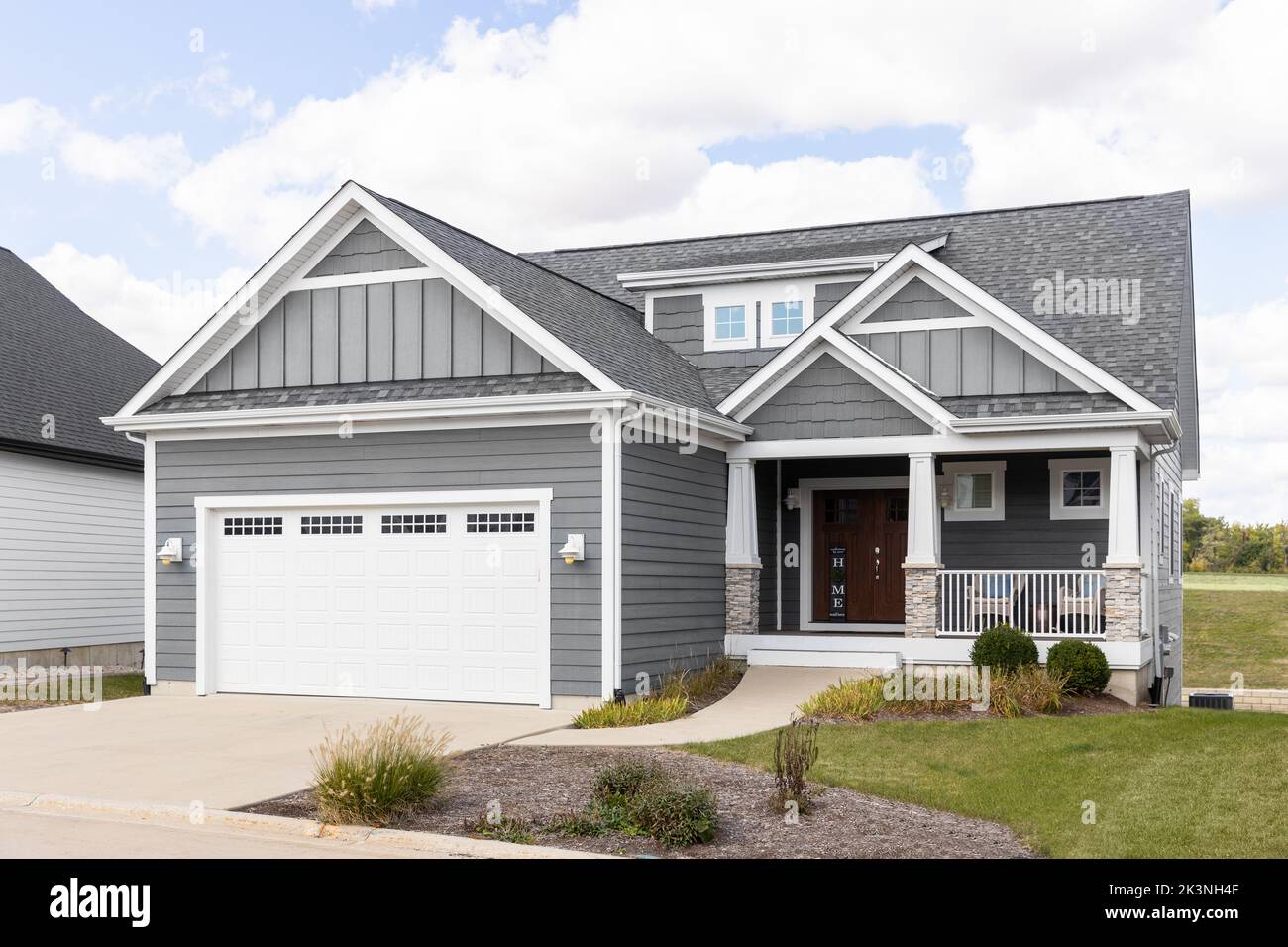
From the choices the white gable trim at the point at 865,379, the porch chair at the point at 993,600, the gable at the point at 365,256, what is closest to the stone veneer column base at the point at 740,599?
the white gable trim at the point at 865,379

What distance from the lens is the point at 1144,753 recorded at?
12375 mm

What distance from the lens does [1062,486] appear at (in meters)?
19.6

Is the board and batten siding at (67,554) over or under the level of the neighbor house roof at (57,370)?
under

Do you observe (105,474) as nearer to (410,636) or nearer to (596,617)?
(410,636)

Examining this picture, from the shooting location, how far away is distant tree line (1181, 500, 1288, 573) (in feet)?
158

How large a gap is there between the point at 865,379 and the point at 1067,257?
4.91 m

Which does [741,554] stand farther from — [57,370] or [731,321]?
[57,370]

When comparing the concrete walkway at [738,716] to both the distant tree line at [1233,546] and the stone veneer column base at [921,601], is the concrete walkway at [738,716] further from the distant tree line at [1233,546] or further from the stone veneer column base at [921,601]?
the distant tree line at [1233,546]

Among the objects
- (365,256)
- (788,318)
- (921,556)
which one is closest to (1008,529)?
(921,556)

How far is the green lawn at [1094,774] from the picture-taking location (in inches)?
359

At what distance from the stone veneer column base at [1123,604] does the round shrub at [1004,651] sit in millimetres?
1257

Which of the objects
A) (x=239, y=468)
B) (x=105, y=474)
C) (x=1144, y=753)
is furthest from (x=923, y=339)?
(x=105, y=474)

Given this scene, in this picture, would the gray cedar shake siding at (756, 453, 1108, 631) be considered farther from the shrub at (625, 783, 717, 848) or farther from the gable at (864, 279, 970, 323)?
the shrub at (625, 783, 717, 848)

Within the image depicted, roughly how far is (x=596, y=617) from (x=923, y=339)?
6.43 metres
